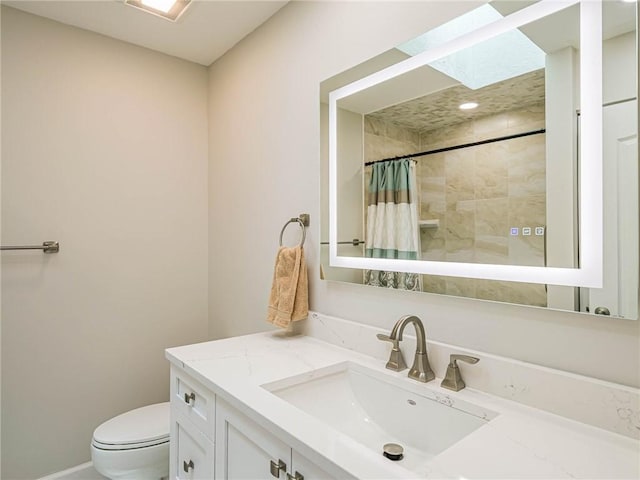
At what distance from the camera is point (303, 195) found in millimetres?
1703

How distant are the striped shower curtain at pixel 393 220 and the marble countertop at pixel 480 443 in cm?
31

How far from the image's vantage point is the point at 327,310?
62.1 inches

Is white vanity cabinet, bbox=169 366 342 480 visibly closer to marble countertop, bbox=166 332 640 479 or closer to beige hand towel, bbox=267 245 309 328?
marble countertop, bbox=166 332 640 479

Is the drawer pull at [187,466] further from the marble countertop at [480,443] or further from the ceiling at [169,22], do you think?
the ceiling at [169,22]

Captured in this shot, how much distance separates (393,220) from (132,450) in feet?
4.89

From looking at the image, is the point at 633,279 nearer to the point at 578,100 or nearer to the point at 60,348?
the point at 578,100

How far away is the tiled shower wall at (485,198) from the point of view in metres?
0.97

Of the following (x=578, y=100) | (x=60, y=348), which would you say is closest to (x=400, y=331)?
(x=578, y=100)

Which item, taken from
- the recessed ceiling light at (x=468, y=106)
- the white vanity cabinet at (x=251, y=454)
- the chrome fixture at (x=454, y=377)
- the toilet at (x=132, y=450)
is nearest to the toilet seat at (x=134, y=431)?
the toilet at (x=132, y=450)

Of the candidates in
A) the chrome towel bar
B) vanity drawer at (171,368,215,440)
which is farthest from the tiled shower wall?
the chrome towel bar

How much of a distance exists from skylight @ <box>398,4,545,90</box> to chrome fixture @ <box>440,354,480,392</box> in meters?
0.77

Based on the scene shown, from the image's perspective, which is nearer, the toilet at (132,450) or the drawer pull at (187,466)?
the drawer pull at (187,466)

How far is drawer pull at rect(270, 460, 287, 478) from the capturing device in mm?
870

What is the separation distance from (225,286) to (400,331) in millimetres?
1469
